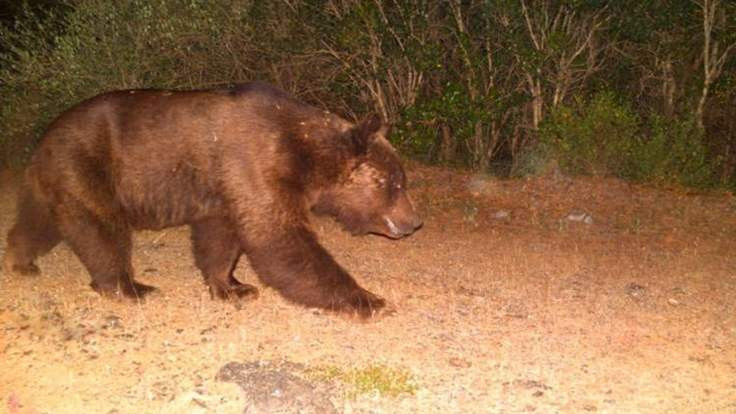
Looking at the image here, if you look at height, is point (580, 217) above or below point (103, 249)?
below

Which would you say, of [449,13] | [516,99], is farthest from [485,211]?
[449,13]

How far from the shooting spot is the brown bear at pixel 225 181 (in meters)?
5.24

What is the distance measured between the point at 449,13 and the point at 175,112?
7.44 metres

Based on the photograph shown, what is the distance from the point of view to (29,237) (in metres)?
6.04

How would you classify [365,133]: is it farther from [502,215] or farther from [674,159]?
[674,159]

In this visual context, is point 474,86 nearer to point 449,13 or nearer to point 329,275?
point 449,13

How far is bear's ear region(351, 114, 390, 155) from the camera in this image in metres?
5.52

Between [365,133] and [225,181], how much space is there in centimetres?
115

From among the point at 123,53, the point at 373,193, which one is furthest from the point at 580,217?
the point at 123,53

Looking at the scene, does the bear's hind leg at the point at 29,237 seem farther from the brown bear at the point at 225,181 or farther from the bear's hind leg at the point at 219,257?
the bear's hind leg at the point at 219,257

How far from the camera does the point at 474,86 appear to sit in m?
11.7

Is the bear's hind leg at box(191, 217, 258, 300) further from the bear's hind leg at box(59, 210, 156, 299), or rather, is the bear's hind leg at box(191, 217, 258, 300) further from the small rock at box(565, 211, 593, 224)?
the small rock at box(565, 211, 593, 224)

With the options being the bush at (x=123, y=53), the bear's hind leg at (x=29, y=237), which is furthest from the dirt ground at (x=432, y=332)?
the bush at (x=123, y=53)

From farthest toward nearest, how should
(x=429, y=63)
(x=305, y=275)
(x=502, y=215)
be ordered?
(x=429, y=63), (x=502, y=215), (x=305, y=275)
